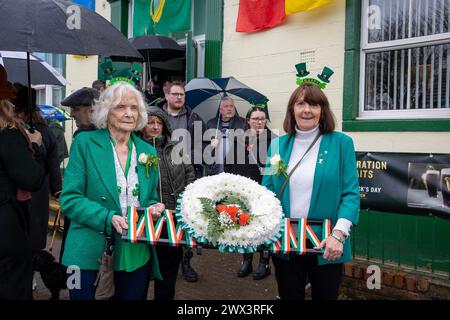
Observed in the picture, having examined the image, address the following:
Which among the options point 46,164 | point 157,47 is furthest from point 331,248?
point 157,47

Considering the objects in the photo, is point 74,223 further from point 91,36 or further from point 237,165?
point 237,165

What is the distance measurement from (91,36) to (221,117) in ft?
9.24

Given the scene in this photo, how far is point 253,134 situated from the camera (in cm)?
516

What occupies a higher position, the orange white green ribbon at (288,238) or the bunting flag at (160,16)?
the bunting flag at (160,16)

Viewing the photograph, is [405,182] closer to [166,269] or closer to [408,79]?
[408,79]

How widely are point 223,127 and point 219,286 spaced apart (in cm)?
198

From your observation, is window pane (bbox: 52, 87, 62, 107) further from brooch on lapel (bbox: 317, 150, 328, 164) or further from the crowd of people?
brooch on lapel (bbox: 317, 150, 328, 164)

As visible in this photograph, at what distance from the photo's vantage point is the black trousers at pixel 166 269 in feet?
11.5

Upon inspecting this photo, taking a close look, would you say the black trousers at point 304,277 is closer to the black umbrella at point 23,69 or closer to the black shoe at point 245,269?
the black shoe at point 245,269

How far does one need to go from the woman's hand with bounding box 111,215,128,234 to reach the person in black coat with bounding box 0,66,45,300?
0.58 metres

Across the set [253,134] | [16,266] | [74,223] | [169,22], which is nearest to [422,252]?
[253,134]

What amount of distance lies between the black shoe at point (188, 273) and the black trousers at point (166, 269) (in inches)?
63.6
